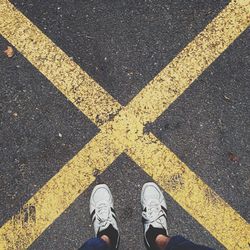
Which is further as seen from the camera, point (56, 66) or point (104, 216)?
point (56, 66)

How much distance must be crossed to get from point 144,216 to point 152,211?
7 centimetres

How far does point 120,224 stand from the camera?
304cm

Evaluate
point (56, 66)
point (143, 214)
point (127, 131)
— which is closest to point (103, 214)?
point (143, 214)

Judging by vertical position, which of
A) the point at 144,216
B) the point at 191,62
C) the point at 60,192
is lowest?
the point at 60,192

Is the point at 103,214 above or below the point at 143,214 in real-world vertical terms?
below

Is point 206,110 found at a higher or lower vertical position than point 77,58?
higher

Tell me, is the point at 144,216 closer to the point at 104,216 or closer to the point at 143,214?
the point at 143,214

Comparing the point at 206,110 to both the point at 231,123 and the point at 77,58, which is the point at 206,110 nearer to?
the point at 231,123

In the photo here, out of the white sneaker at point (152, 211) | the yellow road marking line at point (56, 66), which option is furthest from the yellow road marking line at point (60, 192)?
the white sneaker at point (152, 211)

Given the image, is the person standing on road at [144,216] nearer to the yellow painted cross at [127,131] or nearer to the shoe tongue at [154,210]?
the shoe tongue at [154,210]

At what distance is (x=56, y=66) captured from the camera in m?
3.13

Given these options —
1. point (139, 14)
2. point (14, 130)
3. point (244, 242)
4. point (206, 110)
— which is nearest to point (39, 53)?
point (14, 130)

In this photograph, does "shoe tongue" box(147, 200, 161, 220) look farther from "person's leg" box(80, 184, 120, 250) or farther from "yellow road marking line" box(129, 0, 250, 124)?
"yellow road marking line" box(129, 0, 250, 124)

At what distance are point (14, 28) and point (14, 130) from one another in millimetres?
751
